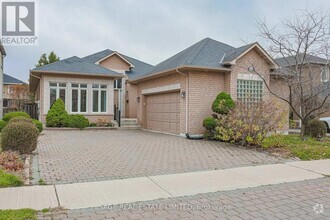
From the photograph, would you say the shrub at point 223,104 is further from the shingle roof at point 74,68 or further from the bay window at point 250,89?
the shingle roof at point 74,68

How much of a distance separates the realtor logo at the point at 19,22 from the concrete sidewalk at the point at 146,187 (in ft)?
40.0

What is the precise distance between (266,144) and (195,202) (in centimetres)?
689

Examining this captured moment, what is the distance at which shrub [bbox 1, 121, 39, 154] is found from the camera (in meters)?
8.40

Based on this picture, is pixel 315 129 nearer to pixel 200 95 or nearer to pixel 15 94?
pixel 200 95

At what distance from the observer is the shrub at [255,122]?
35.8 feet

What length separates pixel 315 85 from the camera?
513 inches

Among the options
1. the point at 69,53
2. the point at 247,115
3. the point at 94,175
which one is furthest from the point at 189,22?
the point at 69,53

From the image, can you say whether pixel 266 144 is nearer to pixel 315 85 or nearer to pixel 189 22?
pixel 315 85

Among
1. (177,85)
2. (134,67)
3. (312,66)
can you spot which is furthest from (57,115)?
(312,66)

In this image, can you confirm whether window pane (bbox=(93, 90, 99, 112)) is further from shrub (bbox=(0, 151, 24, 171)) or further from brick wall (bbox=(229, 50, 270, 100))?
shrub (bbox=(0, 151, 24, 171))

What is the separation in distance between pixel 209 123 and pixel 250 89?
145 inches

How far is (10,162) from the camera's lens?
7.04 meters

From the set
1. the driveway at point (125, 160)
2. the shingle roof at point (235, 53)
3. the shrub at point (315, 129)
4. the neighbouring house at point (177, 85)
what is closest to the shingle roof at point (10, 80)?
the neighbouring house at point (177, 85)

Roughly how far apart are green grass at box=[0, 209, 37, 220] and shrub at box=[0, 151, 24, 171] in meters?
2.75
